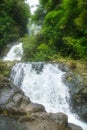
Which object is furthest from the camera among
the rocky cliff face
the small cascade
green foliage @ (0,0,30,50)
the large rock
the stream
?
green foliage @ (0,0,30,50)

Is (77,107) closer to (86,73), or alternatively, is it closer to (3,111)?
(86,73)

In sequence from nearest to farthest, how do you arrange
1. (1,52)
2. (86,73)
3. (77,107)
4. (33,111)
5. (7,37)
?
1. (33,111)
2. (77,107)
3. (86,73)
4. (1,52)
5. (7,37)

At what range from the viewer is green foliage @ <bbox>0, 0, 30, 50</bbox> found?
27062 millimetres

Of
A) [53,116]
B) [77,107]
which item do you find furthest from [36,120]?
[77,107]

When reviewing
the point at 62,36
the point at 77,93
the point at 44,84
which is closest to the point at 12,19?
the point at 62,36

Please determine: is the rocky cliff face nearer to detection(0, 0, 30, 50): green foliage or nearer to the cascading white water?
the cascading white water

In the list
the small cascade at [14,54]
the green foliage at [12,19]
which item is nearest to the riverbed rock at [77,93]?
the small cascade at [14,54]

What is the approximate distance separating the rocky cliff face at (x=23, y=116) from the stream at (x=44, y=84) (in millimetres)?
2294

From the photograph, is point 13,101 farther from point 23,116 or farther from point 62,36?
point 62,36

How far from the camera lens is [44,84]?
1655cm

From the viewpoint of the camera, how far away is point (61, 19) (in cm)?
2077

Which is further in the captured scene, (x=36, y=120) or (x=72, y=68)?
(x=72, y=68)

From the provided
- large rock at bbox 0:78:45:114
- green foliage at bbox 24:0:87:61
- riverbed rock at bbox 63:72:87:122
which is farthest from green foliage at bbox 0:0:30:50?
large rock at bbox 0:78:45:114

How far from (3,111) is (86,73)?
5580 millimetres
